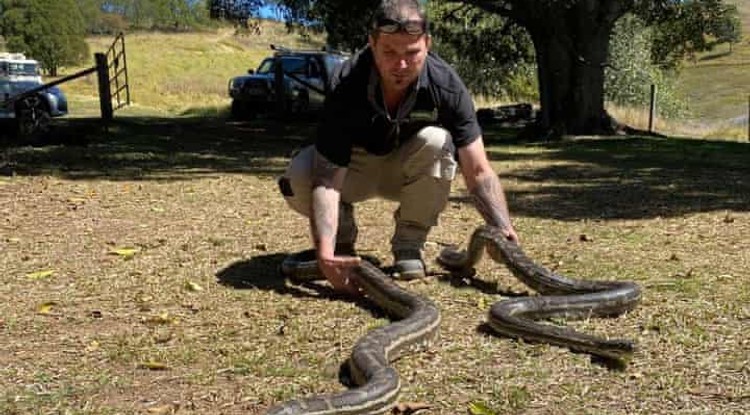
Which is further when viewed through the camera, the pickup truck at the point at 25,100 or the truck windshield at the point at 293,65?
the truck windshield at the point at 293,65

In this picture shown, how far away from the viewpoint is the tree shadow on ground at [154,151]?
12.3 metres

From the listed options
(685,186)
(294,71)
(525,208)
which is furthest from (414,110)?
(294,71)

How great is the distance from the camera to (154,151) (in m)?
15.5

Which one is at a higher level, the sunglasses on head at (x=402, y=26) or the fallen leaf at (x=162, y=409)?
the sunglasses on head at (x=402, y=26)

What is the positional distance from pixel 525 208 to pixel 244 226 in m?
3.37

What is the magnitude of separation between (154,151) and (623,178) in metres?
9.06

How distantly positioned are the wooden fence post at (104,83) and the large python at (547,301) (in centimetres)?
1366

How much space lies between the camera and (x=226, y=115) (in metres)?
30.5

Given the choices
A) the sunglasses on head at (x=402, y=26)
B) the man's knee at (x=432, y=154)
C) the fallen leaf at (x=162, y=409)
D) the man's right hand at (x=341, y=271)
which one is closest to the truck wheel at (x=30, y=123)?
the man's knee at (x=432, y=154)

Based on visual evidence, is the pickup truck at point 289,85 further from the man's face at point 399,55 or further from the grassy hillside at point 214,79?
the man's face at point 399,55

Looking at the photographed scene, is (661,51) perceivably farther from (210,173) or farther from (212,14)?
(210,173)

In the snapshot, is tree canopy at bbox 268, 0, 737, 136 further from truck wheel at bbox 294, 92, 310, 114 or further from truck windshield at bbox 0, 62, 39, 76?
truck windshield at bbox 0, 62, 39, 76

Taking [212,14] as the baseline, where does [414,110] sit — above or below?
below

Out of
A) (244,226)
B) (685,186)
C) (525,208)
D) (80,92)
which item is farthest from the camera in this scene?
(80,92)
